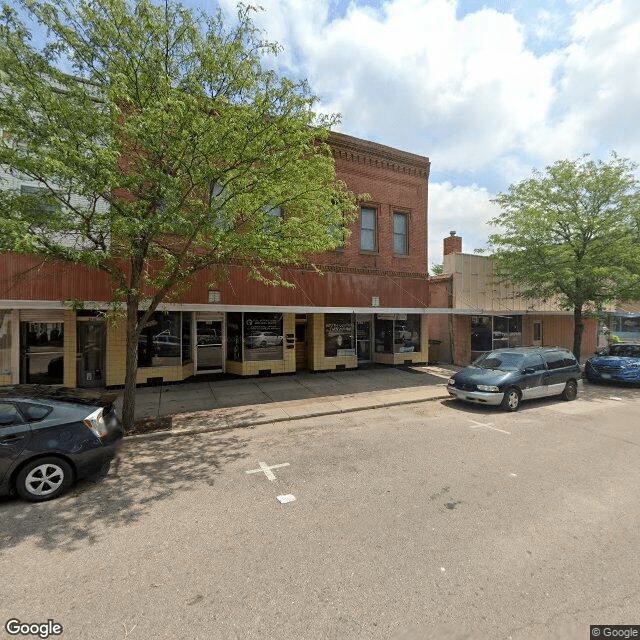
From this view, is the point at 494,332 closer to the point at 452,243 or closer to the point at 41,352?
the point at 452,243

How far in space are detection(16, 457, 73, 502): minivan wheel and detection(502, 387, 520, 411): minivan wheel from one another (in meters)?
9.55

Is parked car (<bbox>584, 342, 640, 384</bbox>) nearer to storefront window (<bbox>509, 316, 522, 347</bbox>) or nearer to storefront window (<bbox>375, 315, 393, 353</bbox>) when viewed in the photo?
storefront window (<bbox>509, 316, 522, 347</bbox>)

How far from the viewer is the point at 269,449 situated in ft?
23.2

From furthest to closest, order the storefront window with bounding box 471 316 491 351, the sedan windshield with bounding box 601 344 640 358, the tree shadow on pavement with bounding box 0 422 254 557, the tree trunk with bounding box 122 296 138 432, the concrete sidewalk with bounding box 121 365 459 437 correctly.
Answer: the storefront window with bounding box 471 316 491 351 < the sedan windshield with bounding box 601 344 640 358 < the concrete sidewalk with bounding box 121 365 459 437 < the tree trunk with bounding box 122 296 138 432 < the tree shadow on pavement with bounding box 0 422 254 557

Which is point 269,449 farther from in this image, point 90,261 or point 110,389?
point 110,389

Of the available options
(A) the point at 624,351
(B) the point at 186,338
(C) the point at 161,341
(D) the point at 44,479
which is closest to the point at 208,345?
(B) the point at 186,338

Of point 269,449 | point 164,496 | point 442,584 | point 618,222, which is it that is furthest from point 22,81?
point 618,222

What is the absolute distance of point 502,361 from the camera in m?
10.6

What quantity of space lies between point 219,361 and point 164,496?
9.27 m

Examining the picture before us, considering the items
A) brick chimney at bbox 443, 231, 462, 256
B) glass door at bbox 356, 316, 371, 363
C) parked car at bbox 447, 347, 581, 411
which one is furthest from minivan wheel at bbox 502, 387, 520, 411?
brick chimney at bbox 443, 231, 462, 256

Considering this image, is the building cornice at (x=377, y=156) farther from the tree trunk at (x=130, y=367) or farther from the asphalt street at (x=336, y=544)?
the asphalt street at (x=336, y=544)

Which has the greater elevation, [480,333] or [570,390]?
[480,333]

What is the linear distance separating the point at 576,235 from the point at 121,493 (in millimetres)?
17690

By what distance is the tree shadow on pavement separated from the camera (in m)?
4.26
